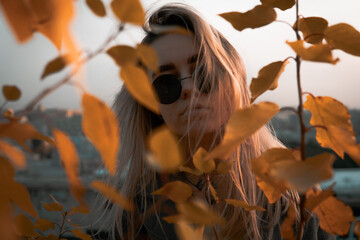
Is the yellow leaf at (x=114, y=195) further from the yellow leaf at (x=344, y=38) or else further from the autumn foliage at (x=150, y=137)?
the yellow leaf at (x=344, y=38)

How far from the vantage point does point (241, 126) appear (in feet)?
0.74

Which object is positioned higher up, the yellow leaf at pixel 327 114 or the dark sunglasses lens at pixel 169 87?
the yellow leaf at pixel 327 114

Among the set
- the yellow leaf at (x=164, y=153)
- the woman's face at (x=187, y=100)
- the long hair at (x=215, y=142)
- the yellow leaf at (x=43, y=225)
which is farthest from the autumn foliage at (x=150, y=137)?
the woman's face at (x=187, y=100)

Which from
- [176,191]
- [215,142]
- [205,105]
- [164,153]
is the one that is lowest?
[215,142]

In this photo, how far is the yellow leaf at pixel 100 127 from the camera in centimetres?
17

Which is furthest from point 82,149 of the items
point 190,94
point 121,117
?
point 190,94

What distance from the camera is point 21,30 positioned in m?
0.17

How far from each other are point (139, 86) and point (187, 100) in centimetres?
61

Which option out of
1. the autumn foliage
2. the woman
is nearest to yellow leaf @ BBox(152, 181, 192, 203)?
the autumn foliage

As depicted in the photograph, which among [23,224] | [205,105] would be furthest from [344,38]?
[205,105]

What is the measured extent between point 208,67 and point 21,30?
0.58 meters

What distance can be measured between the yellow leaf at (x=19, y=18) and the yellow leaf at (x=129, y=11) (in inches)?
1.9

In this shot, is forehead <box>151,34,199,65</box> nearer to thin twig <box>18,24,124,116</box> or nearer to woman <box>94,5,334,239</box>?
woman <box>94,5,334,239</box>

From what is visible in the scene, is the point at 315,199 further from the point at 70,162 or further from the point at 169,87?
the point at 169,87
